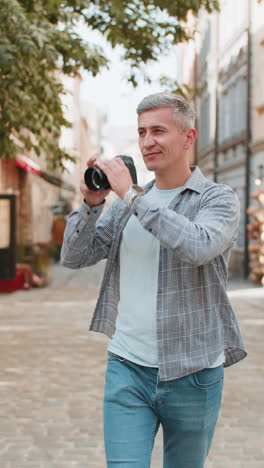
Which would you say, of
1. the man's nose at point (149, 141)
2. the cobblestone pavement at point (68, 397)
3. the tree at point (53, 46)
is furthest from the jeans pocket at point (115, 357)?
the tree at point (53, 46)

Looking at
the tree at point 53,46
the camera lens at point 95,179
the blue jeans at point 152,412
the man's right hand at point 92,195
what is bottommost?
the blue jeans at point 152,412

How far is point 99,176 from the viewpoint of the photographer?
7.64 feet

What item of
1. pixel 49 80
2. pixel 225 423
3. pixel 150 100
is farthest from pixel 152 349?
pixel 49 80

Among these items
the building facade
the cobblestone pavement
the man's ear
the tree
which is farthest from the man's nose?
the building facade

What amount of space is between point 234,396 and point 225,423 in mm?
853

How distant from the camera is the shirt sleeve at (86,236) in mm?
2564

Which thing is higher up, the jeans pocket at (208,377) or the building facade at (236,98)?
the building facade at (236,98)

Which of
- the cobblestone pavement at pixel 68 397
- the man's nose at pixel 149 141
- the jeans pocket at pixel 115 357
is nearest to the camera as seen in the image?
the man's nose at pixel 149 141

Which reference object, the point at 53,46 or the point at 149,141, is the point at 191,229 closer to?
the point at 149,141

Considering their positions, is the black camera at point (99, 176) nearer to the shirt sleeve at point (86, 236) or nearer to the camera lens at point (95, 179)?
the camera lens at point (95, 179)

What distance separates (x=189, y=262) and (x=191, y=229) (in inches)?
4.1

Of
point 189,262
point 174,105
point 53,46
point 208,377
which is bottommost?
point 208,377

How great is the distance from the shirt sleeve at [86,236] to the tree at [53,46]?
5191 millimetres

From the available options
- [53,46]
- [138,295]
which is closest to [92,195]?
[138,295]
